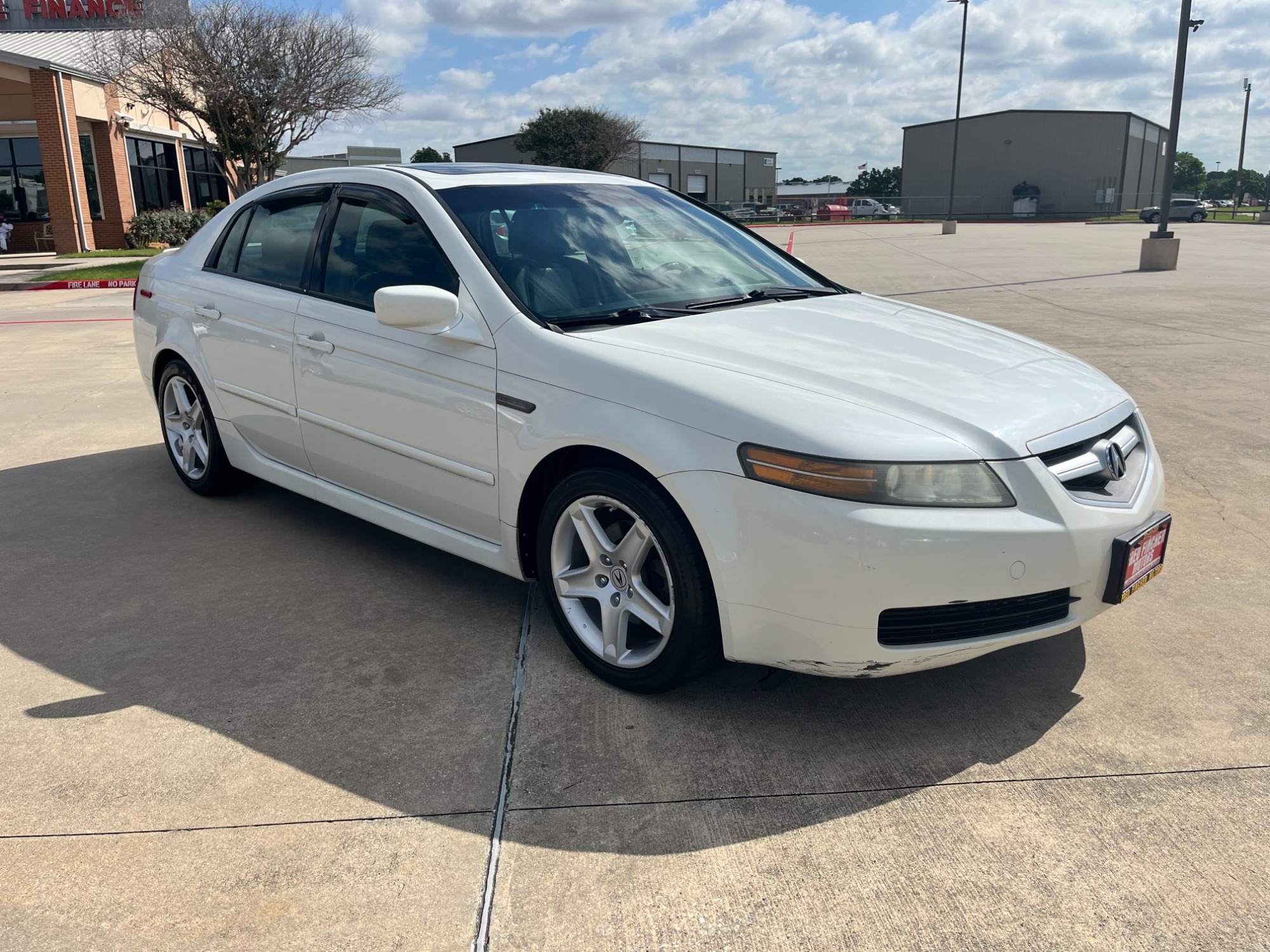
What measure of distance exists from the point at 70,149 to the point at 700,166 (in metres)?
68.6

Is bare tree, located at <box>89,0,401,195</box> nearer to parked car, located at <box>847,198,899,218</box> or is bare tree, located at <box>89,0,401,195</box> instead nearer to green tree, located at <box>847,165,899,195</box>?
parked car, located at <box>847,198,899,218</box>

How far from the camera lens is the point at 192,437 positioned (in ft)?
17.4

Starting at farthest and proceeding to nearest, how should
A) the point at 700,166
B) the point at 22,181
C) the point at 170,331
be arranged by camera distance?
1. the point at 700,166
2. the point at 22,181
3. the point at 170,331

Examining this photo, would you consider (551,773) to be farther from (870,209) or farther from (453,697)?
(870,209)

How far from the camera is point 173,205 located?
33375 mm

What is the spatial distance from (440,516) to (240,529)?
1.66 meters

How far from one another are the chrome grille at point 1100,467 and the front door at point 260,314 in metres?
3.02

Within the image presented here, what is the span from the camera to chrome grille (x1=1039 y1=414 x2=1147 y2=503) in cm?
285

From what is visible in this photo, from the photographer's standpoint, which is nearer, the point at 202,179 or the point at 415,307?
the point at 415,307

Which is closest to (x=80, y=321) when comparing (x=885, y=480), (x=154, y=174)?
(x=885, y=480)

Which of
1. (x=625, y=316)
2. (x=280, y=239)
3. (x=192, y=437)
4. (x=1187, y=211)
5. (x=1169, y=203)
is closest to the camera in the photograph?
(x=625, y=316)

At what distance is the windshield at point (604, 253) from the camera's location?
3.59 m

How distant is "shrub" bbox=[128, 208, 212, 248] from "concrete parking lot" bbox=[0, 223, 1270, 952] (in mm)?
27544

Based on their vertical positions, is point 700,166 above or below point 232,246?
above
